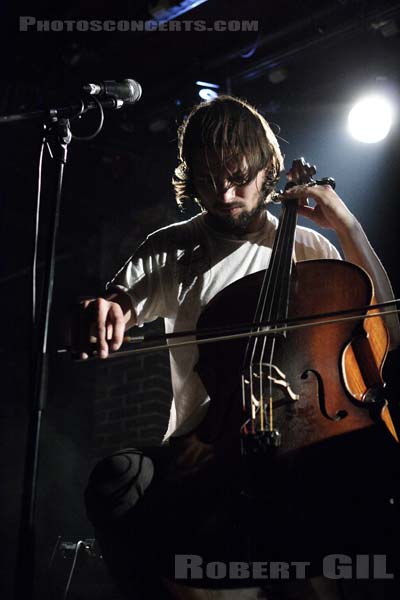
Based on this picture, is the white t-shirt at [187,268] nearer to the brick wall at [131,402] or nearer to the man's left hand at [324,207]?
the man's left hand at [324,207]

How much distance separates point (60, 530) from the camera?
4504 millimetres

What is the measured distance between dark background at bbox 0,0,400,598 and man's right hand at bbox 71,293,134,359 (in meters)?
1.48

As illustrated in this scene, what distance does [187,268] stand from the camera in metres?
2.09

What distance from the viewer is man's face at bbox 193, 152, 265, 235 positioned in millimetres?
2119

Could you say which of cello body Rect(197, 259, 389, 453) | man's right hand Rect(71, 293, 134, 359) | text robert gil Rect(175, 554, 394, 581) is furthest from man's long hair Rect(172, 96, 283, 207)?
text robert gil Rect(175, 554, 394, 581)

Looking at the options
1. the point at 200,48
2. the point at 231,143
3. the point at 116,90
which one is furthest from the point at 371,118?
the point at 116,90

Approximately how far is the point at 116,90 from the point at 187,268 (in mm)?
570

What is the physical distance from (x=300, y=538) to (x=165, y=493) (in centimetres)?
33

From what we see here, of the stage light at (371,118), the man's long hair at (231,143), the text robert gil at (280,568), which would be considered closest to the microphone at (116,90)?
the man's long hair at (231,143)

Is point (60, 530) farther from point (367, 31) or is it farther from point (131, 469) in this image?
point (367, 31)

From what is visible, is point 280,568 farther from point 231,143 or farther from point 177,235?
point 231,143

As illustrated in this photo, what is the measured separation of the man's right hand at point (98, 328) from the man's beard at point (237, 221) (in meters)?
0.52

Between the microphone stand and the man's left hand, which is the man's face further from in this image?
the microphone stand

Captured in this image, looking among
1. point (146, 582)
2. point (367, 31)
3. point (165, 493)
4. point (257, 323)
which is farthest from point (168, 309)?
point (367, 31)
